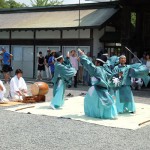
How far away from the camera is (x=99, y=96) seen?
862 cm

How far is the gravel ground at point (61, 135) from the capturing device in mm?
6180

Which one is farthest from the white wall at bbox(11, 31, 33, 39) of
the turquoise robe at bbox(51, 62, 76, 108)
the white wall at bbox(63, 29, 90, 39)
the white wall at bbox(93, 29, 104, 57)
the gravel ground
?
the gravel ground

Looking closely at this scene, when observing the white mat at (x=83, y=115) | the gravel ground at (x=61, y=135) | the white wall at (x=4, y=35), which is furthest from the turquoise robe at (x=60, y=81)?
the white wall at (x=4, y=35)

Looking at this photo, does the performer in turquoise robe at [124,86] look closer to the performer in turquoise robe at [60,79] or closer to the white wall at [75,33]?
the performer in turquoise robe at [60,79]

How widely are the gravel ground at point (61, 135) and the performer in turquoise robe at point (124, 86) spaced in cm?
160

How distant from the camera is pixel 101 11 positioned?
1927 cm

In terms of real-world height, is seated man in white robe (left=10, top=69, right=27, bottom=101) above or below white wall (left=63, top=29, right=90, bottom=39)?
below

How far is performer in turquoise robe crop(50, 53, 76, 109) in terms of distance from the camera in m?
10.1

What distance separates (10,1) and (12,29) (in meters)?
32.8

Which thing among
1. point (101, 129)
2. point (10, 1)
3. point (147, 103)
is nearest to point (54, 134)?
point (101, 129)

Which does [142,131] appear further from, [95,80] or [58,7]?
[58,7]

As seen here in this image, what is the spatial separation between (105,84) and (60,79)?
202cm

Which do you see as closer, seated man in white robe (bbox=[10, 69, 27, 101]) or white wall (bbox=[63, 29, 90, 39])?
seated man in white robe (bbox=[10, 69, 27, 101])

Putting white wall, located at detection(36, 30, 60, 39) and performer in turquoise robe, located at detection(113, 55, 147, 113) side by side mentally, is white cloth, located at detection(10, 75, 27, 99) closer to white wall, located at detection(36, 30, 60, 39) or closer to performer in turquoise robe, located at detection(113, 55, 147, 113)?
performer in turquoise robe, located at detection(113, 55, 147, 113)
